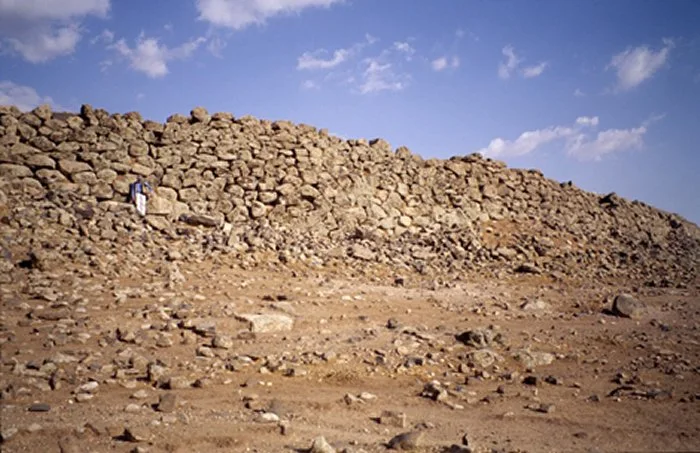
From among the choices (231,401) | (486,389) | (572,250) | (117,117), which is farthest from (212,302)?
(572,250)

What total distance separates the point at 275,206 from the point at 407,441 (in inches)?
297

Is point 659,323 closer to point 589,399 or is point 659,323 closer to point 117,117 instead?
point 589,399

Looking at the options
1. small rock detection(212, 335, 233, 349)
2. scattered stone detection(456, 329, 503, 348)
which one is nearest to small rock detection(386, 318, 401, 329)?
scattered stone detection(456, 329, 503, 348)

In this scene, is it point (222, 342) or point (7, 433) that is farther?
point (222, 342)

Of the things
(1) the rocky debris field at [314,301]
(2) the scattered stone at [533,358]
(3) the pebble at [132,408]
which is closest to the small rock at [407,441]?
(1) the rocky debris field at [314,301]

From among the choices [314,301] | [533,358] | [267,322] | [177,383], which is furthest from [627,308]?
[177,383]

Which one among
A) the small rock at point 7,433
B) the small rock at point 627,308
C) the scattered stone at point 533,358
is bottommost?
the small rock at point 7,433

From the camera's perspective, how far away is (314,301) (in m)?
6.16

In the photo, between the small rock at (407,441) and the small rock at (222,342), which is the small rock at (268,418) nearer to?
the small rock at (407,441)

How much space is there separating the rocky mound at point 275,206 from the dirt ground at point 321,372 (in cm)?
171

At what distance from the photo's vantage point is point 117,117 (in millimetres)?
9344

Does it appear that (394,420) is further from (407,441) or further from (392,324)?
(392,324)

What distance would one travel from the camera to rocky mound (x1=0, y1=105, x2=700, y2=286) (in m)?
7.73

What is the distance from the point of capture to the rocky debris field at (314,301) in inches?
124
